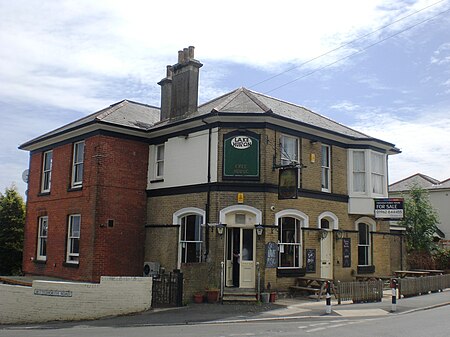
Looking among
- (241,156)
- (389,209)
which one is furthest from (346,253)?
(241,156)

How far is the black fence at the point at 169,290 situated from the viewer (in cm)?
1678

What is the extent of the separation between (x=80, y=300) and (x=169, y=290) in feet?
9.74

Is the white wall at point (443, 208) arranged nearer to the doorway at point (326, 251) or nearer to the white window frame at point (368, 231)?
the white window frame at point (368, 231)

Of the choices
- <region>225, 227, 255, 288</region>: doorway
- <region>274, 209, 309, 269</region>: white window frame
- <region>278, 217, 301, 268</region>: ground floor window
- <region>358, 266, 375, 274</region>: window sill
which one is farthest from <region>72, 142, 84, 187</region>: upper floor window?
<region>358, 266, 375, 274</region>: window sill

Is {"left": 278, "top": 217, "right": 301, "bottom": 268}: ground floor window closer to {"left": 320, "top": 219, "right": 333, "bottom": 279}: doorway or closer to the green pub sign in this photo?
{"left": 320, "top": 219, "right": 333, "bottom": 279}: doorway

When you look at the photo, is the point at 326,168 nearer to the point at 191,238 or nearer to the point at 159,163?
the point at 191,238

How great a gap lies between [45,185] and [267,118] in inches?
500

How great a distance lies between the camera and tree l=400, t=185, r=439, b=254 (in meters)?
30.2

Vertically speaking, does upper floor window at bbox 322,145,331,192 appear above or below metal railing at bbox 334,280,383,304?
above

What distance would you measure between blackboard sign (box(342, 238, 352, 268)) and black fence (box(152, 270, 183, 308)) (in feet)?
27.4

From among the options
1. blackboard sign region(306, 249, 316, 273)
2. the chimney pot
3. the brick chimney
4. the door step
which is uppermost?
the chimney pot

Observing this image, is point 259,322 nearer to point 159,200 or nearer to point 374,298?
point 374,298

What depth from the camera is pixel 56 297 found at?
51.6ft

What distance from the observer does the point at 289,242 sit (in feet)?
65.0
